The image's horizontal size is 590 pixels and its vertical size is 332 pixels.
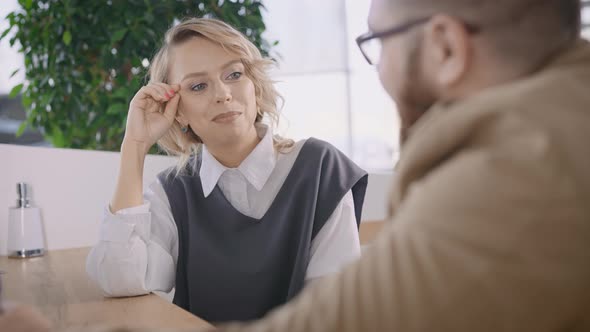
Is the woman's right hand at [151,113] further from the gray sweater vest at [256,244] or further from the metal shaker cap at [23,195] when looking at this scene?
the metal shaker cap at [23,195]

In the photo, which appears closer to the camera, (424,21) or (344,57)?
(424,21)

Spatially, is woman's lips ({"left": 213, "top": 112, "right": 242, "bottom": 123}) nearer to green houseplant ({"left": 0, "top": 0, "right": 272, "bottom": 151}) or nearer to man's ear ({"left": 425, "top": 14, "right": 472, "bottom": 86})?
green houseplant ({"left": 0, "top": 0, "right": 272, "bottom": 151})

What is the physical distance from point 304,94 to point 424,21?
4335 millimetres

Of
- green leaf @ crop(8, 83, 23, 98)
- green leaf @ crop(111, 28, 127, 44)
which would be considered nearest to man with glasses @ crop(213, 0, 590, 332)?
green leaf @ crop(111, 28, 127, 44)

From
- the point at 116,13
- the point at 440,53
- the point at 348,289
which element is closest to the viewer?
the point at 348,289

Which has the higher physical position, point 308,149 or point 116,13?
point 116,13

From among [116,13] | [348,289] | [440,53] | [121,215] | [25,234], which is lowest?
[25,234]

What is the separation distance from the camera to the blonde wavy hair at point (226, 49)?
5.91ft

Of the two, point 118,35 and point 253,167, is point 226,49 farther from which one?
point 118,35

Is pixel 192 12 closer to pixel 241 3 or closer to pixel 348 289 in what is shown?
pixel 241 3

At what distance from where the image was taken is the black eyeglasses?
2.13ft

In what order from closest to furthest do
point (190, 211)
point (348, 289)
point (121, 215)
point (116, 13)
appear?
1. point (348, 289)
2. point (121, 215)
3. point (190, 211)
4. point (116, 13)

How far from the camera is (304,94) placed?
497 centimetres

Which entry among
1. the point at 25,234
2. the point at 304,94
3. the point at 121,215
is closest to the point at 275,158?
the point at 121,215
